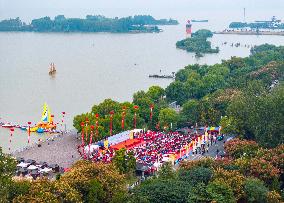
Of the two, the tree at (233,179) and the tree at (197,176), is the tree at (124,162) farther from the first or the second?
the tree at (233,179)

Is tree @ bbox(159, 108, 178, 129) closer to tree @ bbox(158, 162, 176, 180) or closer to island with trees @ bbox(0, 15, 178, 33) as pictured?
tree @ bbox(158, 162, 176, 180)

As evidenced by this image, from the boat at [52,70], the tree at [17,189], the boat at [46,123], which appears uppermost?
the boat at [52,70]

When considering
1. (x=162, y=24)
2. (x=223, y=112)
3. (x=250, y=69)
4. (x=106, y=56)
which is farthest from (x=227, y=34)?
(x=223, y=112)

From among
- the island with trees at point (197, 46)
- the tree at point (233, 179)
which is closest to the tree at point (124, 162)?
the tree at point (233, 179)

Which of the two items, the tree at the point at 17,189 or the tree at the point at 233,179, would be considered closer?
the tree at the point at 17,189

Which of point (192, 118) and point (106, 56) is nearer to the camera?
point (192, 118)

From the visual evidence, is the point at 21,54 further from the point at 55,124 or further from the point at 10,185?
the point at 10,185

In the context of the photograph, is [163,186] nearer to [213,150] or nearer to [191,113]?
[213,150]
